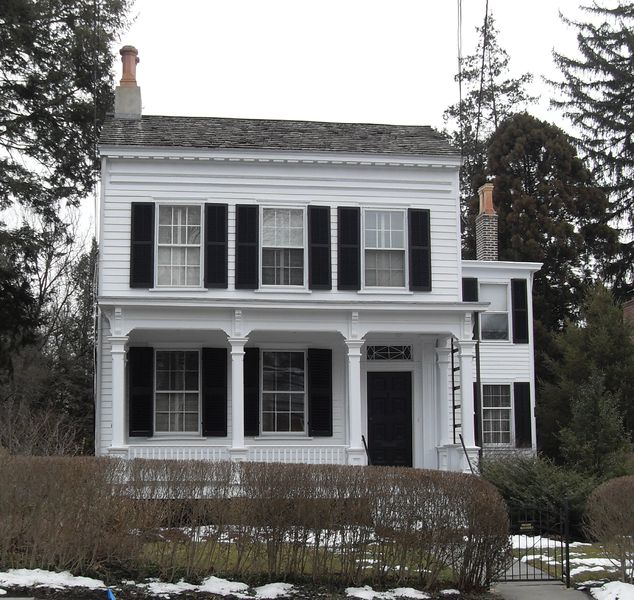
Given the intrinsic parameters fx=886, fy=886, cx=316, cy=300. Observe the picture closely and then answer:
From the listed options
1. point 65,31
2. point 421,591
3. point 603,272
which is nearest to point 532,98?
point 603,272

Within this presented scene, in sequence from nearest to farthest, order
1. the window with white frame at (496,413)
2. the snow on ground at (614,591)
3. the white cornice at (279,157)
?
the snow on ground at (614,591)
the white cornice at (279,157)
the window with white frame at (496,413)

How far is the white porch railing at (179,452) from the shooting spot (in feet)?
55.4

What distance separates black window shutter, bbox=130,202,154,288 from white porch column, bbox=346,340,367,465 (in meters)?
4.20

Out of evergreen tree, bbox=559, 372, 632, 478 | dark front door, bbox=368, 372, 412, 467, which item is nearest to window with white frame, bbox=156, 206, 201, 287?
dark front door, bbox=368, 372, 412, 467

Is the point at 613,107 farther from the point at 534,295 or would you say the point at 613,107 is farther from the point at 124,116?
the point at 124,116

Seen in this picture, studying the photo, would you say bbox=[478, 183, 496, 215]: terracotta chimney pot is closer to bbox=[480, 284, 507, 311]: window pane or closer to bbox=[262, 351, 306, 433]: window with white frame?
bbox=[480, 284, 507, 311]: window pane

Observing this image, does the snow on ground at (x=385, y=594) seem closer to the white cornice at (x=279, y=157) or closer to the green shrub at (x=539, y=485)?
the green shrub at (x=539, y=485)

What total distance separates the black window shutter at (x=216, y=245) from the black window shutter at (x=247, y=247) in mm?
275

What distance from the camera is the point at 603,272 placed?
112 feet

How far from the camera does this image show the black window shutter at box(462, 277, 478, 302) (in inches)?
839

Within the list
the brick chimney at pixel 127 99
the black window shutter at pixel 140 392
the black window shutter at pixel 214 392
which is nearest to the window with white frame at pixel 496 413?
the black window shutter at pixel 214 392

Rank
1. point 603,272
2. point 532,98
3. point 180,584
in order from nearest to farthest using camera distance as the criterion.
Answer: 1. point 180,584
2. point 603,272
3. point 532,98

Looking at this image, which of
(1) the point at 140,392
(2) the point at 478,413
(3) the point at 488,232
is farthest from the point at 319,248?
(3) the point at 488,232

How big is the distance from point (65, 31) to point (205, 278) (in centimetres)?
1127
